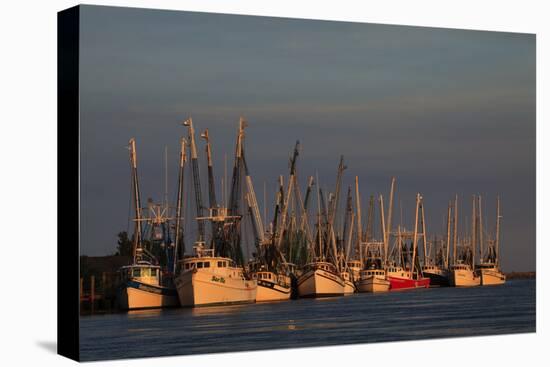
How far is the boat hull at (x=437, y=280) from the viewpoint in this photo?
26656mm

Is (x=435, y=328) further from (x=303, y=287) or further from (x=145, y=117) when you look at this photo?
(x=145, y=117)

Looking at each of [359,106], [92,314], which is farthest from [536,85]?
[92,314]

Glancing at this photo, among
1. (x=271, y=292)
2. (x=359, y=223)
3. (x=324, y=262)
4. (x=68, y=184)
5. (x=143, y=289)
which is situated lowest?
(x=271, y=292)

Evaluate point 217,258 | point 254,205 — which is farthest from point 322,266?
point 217,258

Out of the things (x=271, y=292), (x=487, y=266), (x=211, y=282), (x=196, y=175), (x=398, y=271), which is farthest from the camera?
(x=398, y=271)

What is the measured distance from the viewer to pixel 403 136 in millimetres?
25422

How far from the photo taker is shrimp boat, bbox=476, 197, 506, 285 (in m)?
26.3

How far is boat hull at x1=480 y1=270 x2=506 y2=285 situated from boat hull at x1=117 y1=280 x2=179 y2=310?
6.07 metres

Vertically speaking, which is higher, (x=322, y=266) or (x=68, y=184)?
(x=68, y=184)

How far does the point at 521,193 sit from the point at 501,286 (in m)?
1.74

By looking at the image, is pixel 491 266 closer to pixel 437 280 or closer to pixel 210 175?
pixel 437 280

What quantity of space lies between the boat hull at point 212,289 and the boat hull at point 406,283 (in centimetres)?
309

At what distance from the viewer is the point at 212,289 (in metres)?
24.6

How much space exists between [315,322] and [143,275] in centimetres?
309
